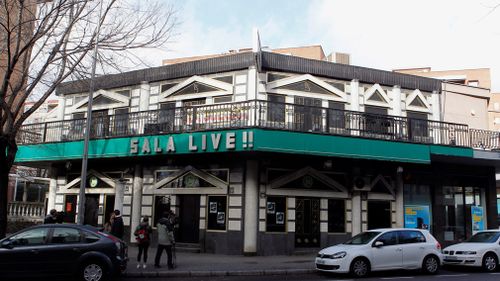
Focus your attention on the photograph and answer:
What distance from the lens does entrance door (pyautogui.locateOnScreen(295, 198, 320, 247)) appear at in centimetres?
1805

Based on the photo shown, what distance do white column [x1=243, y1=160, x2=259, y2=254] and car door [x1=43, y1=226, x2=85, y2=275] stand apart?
24.0 feet

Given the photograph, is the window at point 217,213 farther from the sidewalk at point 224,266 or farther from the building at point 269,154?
the sidewalk at point 224,266

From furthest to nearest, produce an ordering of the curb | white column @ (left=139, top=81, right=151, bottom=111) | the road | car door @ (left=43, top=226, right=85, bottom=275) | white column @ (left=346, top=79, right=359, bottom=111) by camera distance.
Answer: white column @ (left=139, top=81, right=151, bottom=111)
white column @ (left=346, top=79, right=359, bottom=111)
the curb
the road
car door @ (left=43, top=226, right=85, bottom=275)

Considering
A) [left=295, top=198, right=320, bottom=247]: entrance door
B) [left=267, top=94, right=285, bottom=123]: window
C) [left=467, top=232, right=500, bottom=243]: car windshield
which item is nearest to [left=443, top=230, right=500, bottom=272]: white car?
[left=467, top=232, right=500, bottom=243]: car windshield

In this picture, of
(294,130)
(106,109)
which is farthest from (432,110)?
(106,109)

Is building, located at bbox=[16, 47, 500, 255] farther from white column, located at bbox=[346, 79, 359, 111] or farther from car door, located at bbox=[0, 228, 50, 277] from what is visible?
car door, located at bbox=[0, 228, 50, 277]

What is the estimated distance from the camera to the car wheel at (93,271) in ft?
35.1

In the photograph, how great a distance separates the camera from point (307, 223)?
1830 centimetres

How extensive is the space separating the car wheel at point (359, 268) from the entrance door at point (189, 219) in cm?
774

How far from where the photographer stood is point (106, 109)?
850 inches

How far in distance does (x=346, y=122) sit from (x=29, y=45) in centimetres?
1218

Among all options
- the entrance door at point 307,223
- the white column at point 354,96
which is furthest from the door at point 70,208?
the white column at point 354,96

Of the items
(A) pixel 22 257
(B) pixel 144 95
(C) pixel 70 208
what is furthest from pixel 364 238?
(C) pixel 70 208

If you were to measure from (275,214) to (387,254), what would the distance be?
18.7 feet
